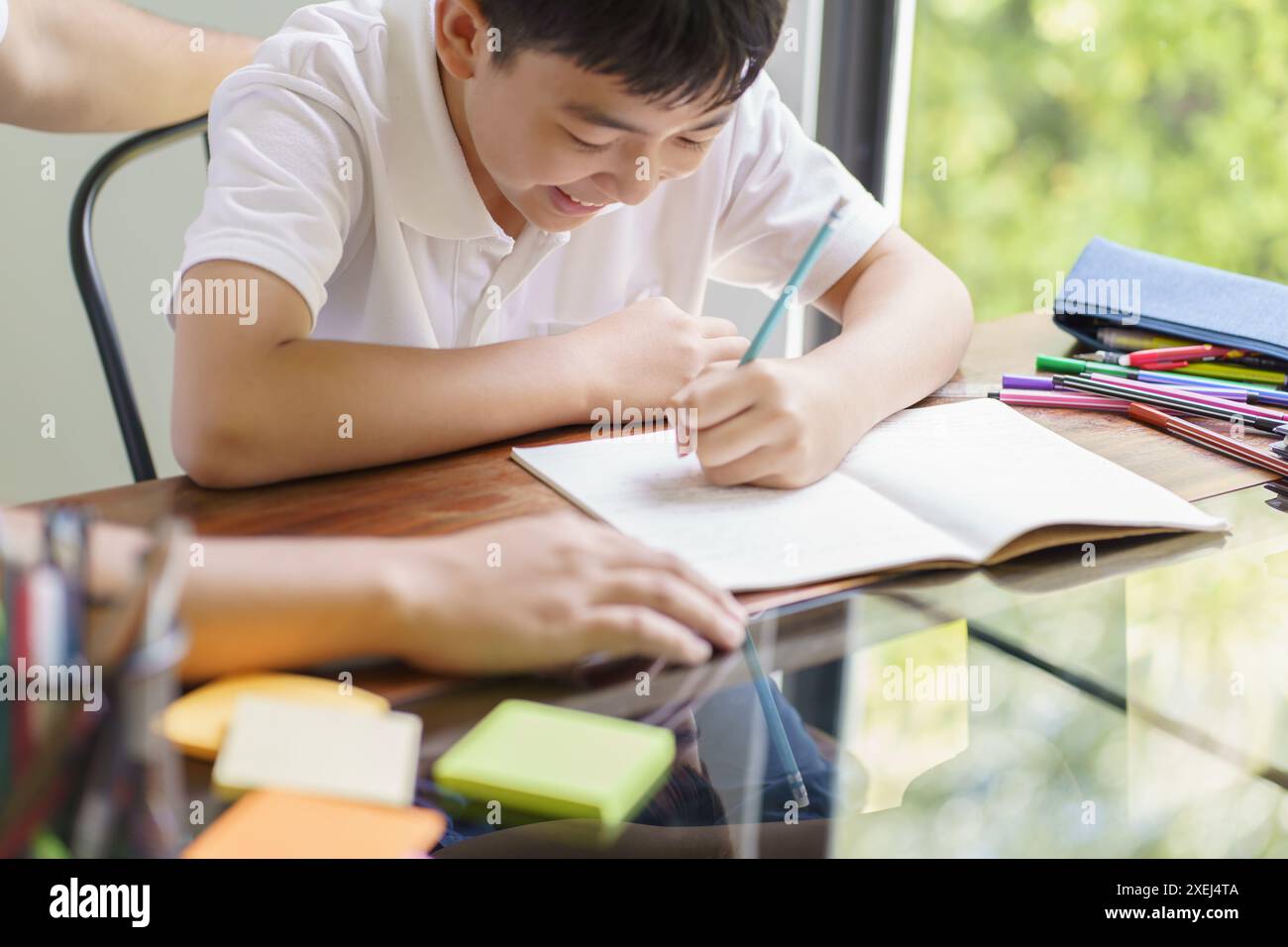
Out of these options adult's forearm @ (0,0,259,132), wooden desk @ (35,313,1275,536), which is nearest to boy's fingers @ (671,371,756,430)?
wooden desk @ (35,313,1275,536)

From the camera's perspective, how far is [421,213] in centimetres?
92

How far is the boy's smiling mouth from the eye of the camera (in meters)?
0.87

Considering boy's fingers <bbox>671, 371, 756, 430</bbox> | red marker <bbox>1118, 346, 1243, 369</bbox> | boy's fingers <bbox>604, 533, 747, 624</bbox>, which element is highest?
red marker <bbox>1118, 346, 1243, 369</bbox>

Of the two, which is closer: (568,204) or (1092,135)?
(568,204)

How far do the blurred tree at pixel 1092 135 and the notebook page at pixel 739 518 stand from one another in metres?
1.27

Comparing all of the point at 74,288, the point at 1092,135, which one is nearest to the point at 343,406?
the point at 74,288

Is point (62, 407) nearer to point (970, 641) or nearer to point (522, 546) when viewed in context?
point (522, 546)

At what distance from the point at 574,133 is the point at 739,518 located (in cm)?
28

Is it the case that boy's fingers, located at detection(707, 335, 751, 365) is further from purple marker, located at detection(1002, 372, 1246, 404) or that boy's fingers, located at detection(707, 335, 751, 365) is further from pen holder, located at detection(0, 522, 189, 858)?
pen holder, located at detection(0, 522, 189, 858)
